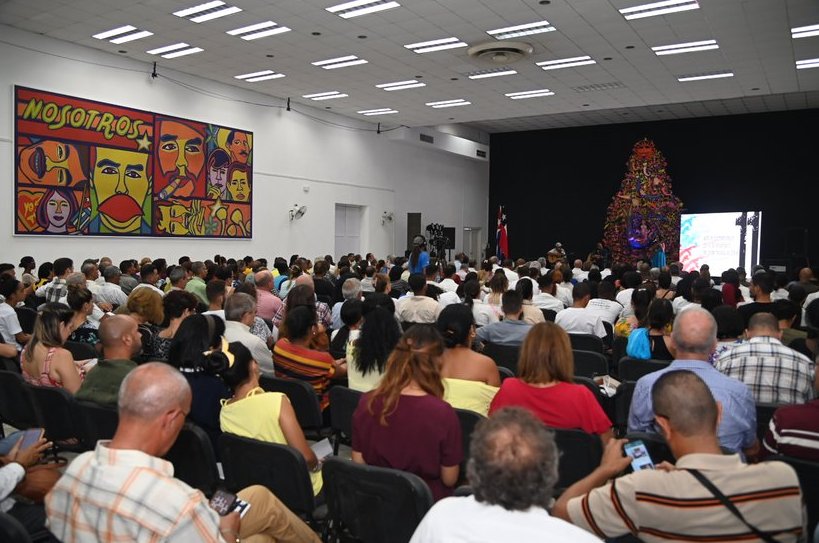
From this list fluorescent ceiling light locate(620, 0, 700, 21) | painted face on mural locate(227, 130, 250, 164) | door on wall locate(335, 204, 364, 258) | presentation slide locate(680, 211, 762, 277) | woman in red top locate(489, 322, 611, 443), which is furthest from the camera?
presentation slide locate(680, 211, 762, 277)

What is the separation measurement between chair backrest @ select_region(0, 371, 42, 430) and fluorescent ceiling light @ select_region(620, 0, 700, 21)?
9.11m

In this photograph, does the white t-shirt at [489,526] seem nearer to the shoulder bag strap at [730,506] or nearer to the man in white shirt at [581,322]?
the shoulder bag strap at [730,506]

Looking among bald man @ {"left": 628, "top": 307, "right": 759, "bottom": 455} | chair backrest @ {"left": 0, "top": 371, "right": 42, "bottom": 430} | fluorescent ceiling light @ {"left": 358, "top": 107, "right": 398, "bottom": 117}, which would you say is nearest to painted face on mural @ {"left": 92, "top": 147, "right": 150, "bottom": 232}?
fluorescent ceiling light @ {"left": 358, "top": 107, "right": 398, "bottom": 117}

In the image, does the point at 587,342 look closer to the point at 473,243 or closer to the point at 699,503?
the point at 699,503

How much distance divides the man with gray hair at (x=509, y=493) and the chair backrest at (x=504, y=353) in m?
3.75

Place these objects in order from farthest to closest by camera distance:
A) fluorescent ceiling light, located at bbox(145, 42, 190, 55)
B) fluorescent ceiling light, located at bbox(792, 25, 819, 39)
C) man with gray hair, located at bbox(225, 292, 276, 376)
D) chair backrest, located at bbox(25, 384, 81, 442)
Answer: fluorescent ceiling light, located at bbox(145, 42, 190, 55)
fluorescent ceiling light, located at bbox(792, 25, 819, 39)
man with gray hair, located at bbox(225, 292, 276, 376)
chair backrest, located at bbox(25, 384, 81, 442)

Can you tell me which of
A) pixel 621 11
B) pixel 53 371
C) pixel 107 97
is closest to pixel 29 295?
pixel 53 371

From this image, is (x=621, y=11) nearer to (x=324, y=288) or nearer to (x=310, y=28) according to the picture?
(x=310, y=28)

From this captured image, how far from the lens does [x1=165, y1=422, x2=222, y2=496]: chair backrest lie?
2838 millimetres

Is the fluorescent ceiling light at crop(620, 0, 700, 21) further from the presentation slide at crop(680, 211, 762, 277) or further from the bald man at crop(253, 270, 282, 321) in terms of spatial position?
the presentation slide at crop(680, 211, 762, 277)

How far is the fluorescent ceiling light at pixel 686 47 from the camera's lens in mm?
11047

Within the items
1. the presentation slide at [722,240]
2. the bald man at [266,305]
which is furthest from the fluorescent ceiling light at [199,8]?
the presentation slide at [722,240]

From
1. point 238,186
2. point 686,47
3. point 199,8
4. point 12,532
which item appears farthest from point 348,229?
point 12,532

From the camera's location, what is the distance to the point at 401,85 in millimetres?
14375
